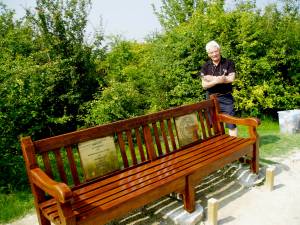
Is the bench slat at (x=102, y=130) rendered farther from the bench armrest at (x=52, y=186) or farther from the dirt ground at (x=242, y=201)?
the dirt ground at (x=242, y=201)

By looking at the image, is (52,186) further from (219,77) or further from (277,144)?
(277,144)

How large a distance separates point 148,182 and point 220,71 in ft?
8.65

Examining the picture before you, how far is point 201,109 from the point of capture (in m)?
5.34

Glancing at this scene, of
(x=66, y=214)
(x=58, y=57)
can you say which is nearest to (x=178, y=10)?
(x=58, y=57)

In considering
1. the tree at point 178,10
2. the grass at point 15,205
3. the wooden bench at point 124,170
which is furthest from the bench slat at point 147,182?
the tree at point 178,10

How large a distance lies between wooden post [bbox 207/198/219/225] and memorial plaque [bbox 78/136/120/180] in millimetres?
1177

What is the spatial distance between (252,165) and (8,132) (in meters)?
3.83

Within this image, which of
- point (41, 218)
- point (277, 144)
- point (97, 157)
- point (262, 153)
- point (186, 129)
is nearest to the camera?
point (41, 218)

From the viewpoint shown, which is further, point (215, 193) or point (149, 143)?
point (215, 193)

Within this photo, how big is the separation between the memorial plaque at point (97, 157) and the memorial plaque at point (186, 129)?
1205mm

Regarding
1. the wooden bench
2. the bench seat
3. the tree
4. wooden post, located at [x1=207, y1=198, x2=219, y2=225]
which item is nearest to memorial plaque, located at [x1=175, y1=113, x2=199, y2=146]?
the wooden bench

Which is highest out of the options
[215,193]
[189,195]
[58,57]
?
[58,57]

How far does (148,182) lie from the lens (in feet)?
12.5

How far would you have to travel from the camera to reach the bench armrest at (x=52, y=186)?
2.89 m
